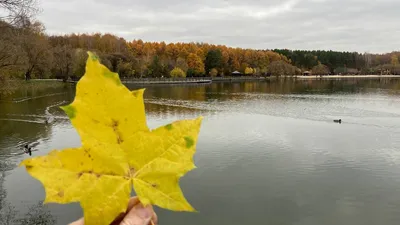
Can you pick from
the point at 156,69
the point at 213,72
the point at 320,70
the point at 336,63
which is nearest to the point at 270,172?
the point at 156,69

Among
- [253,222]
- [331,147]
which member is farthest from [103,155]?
[331,147]

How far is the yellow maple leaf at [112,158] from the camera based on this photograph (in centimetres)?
89

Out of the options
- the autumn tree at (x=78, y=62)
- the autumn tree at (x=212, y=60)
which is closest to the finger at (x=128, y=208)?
the autumn tree at (x=78, y=62)

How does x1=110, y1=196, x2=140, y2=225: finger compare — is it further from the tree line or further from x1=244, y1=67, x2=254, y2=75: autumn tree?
the tree line

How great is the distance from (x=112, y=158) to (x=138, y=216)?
0.19 metres

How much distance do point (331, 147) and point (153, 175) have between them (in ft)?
57.7

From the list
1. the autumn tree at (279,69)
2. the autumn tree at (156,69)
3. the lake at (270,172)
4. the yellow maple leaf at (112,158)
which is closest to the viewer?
the yellow maple leaf at (112,158)

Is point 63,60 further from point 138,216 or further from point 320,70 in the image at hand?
point 320,70

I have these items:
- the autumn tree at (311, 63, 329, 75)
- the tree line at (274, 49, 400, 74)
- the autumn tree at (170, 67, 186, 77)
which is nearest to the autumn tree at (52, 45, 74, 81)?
the autumn tree at (170, 67, 186, 77)

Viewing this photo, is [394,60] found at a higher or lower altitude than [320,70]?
higher

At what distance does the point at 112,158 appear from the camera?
3.00 feet

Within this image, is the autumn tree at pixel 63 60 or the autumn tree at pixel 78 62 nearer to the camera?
the autumn tree at pixel 78 62

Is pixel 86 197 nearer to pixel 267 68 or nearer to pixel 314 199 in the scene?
pixel 314 199

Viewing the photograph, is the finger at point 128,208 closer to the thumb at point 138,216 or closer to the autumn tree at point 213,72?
the thumb at point 138,216
